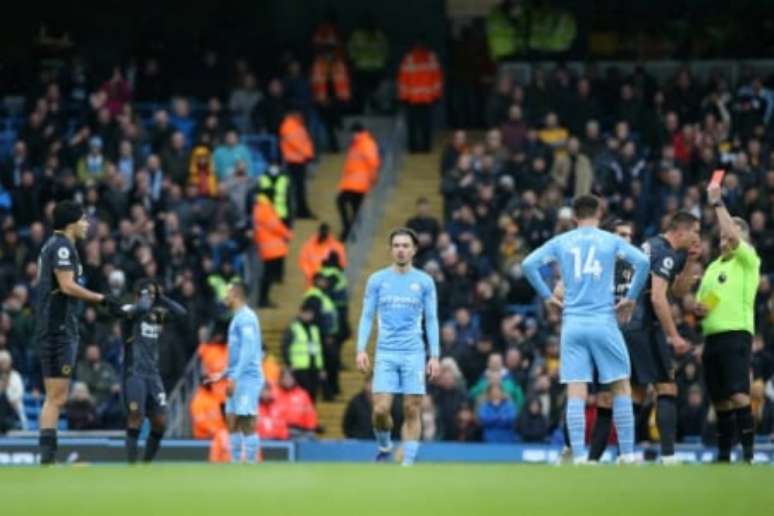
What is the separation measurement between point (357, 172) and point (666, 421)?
14931 mm

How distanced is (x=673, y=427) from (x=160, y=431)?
5.77 m

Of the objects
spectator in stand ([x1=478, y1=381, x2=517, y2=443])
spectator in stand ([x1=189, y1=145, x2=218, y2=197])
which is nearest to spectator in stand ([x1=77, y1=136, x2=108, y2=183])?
spectator in stand ([x1=189, y1=145, x2=218, y2=197])

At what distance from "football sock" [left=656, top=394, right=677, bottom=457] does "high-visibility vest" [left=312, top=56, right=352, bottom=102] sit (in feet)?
55.5

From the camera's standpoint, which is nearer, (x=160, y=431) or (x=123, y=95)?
(x=160, y=431)

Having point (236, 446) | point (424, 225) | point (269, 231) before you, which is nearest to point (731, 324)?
point (236, 446)

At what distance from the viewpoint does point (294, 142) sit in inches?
1414

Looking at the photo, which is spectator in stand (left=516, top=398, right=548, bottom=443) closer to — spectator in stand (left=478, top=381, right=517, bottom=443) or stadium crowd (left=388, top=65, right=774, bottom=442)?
stadium crowd (left=388, top=65, right=774, bottom=442)

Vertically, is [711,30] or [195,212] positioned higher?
[711,30]

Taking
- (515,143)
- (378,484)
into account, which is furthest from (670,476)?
(515,143)

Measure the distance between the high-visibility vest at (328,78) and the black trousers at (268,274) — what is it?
3601 mm

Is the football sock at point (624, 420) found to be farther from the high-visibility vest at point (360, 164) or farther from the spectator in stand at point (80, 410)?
the high-visibility vest at point (360, 164)

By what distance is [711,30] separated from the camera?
3812 centimetres

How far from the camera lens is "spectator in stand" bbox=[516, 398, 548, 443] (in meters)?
29.6

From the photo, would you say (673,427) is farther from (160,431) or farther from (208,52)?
(208,52)
